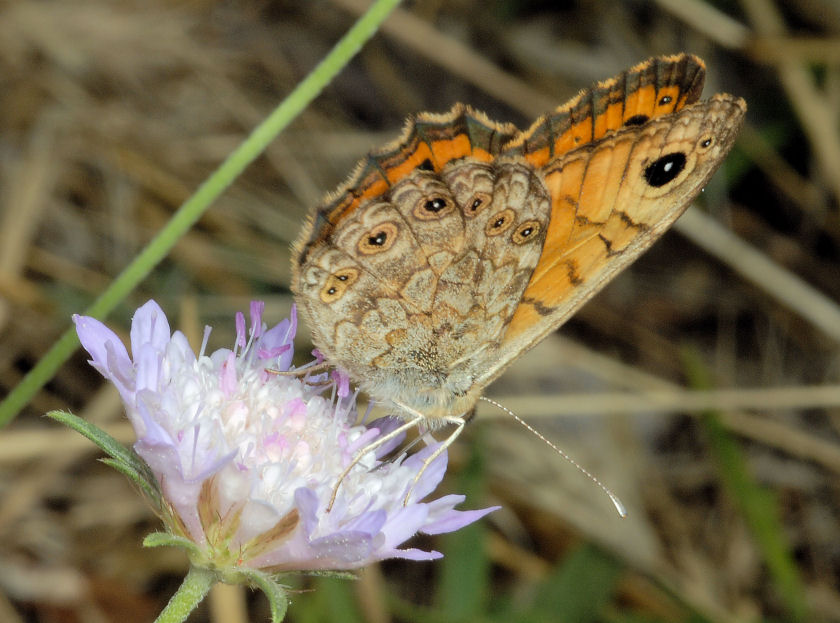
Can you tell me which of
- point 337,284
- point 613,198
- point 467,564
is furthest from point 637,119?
point 467,564

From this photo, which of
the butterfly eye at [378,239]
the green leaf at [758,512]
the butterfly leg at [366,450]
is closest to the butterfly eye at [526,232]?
the butterfly eye at [378,239]

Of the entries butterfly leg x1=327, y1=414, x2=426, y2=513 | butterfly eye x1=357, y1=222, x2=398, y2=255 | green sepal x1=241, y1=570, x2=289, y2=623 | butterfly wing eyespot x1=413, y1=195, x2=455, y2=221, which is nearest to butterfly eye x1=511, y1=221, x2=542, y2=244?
butterfly wing eyespot x1=413, y1=195, x2=455, y2=221

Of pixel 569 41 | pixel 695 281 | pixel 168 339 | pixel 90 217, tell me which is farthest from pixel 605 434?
pixel 168 339

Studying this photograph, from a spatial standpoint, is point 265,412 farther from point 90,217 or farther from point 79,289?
point 90,217

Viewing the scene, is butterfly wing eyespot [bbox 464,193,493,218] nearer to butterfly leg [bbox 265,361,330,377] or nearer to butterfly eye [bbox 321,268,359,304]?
butterfly eye [bbox 321,268,359,304]

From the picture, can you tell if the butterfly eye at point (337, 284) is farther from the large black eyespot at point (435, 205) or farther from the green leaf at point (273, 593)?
the green leaf at point (273, 593)
